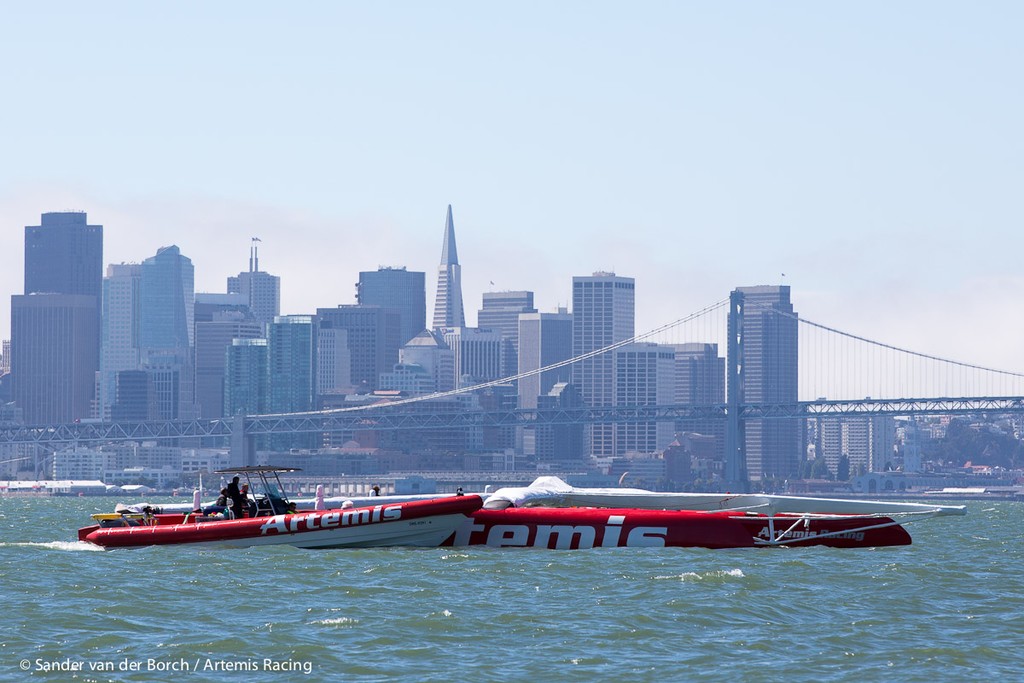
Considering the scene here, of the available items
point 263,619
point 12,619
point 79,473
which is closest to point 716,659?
point 263,619

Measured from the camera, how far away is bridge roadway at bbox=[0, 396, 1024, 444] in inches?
5172

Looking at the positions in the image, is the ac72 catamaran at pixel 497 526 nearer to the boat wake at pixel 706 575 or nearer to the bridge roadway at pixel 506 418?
the boat wake at pixel 706 575

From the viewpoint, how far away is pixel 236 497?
101 ft

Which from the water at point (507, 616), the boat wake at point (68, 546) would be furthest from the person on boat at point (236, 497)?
the boat wake at point (68, 546)

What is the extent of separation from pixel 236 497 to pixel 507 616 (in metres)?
10.9

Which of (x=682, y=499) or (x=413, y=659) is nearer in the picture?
(x=413, y=659)

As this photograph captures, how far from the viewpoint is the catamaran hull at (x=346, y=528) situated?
95.3 feet

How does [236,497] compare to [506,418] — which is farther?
[506,418]

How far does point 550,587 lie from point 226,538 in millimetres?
7622

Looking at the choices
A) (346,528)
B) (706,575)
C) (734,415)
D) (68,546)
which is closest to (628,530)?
(346,528)

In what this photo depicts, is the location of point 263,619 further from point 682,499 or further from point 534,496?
point 682,499

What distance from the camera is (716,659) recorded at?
17.9m

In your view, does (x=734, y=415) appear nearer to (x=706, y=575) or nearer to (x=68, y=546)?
(x=68, y=546)

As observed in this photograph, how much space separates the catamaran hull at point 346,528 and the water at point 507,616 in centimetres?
27
